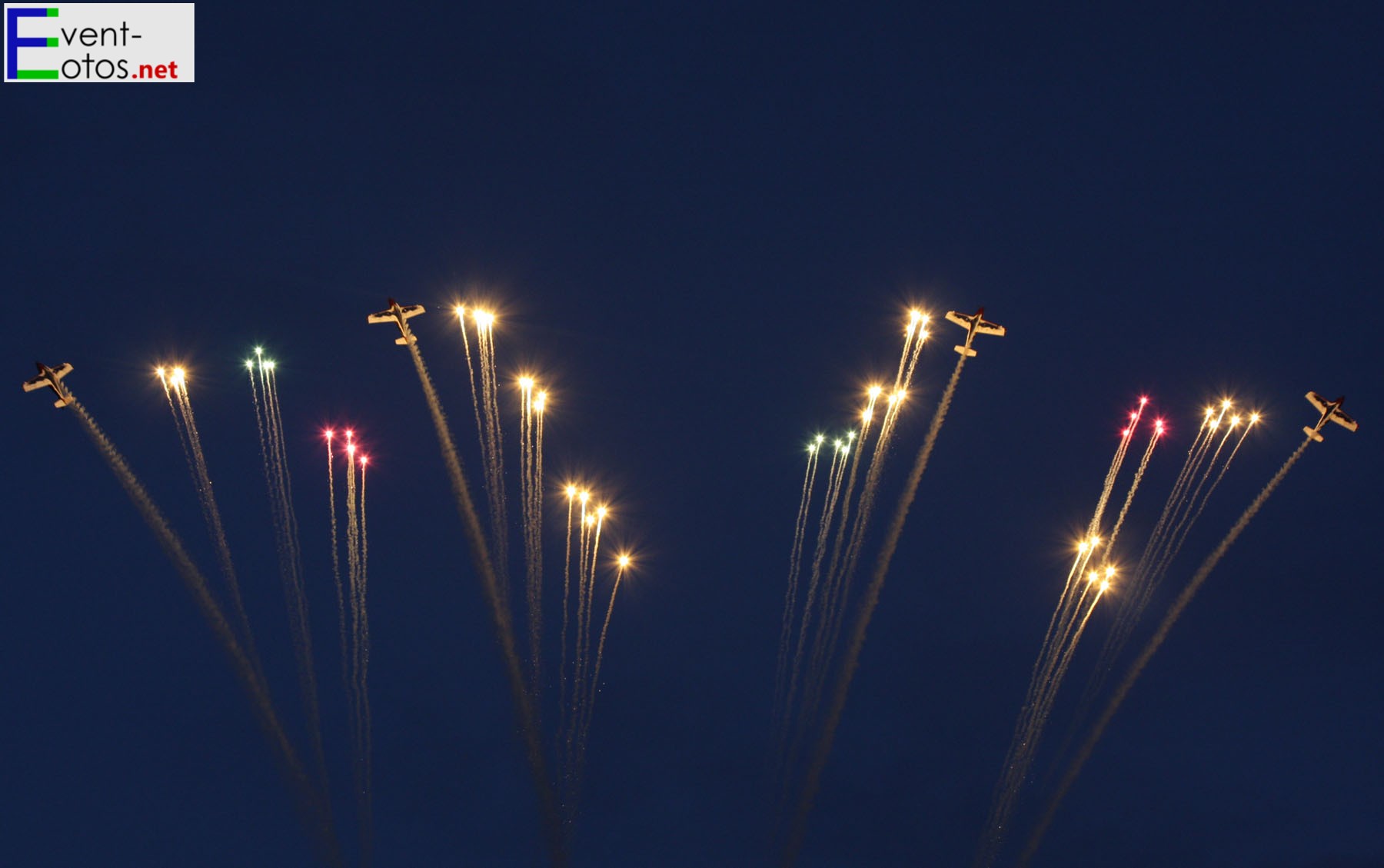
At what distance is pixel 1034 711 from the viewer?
9694 cm

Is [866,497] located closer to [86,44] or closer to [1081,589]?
[1081,589]

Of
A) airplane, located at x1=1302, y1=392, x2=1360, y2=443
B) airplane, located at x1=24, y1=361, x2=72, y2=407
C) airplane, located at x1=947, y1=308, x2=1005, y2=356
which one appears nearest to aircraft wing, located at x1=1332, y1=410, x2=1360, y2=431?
airplane, located at x1=1302, y1=392, x2=1360, y2=443

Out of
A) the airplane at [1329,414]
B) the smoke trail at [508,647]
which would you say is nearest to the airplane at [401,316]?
the smoke trail at [508,647]

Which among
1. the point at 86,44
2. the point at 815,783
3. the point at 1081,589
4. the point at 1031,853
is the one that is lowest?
the point at 1031,853

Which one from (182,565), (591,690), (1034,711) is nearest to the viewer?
(182,565)

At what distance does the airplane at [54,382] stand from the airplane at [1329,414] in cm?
A: 9502

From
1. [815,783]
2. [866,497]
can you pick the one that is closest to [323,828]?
[815,783]

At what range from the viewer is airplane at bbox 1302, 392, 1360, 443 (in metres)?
92.5

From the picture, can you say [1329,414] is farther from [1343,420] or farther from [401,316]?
[401,316]

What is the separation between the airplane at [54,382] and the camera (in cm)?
8994

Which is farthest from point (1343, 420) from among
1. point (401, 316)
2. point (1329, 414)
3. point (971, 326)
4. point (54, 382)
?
point (54, 382)

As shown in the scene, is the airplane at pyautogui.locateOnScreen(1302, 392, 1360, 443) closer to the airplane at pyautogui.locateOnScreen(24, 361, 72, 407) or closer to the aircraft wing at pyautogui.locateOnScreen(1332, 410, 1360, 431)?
the aircraft wing at pyautogui.locateOnScreen(1332, 410, 1360, 431)

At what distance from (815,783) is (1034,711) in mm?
18944

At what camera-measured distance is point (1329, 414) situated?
9394 cm
